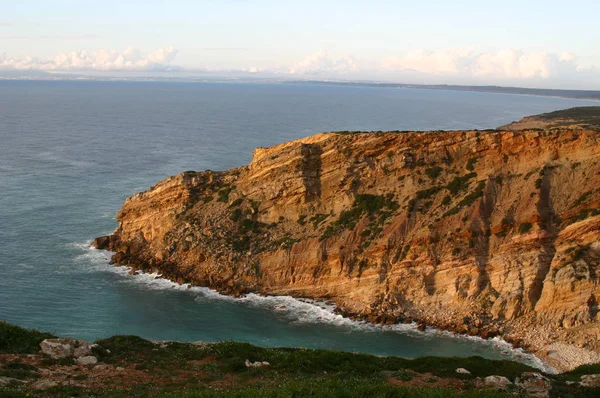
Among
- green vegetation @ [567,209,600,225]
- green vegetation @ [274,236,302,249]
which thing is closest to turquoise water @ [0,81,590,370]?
green vegetation @ [274,236,302,249]

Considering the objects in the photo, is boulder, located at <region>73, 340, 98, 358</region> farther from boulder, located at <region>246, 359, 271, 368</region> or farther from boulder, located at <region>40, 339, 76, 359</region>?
boulder, located at <region>246, 359, 271, 368</region>

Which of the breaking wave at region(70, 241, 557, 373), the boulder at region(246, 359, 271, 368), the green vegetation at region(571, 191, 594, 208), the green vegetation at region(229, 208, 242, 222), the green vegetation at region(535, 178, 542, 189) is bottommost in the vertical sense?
the breaking wave at region(70, 241, 557, 373)

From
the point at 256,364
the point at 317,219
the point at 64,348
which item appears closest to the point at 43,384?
the point at 64,348

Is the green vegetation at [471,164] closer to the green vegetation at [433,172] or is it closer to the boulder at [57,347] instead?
the green vegetation at [433,172]

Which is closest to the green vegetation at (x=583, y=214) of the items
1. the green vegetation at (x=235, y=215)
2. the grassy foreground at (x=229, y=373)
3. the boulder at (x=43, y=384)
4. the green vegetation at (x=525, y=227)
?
the green vegetation at (x=525, y=227)

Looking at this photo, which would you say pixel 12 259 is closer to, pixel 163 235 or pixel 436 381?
pixel 163 235

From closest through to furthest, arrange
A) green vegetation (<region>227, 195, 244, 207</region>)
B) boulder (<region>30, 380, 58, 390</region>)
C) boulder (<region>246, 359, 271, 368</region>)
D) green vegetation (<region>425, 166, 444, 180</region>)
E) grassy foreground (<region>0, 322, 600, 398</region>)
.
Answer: boulder (<region>30, 380, 58, 390</region>) < grassy foreground (<region>0, 322, 600, 398</region>) < boulder (<region>246, 359, 271, 368</region>) < green vegetation (<region>425, 166, 444, 180</region>) < green vegetation (<region>227, 195, 244, 207</region>)
